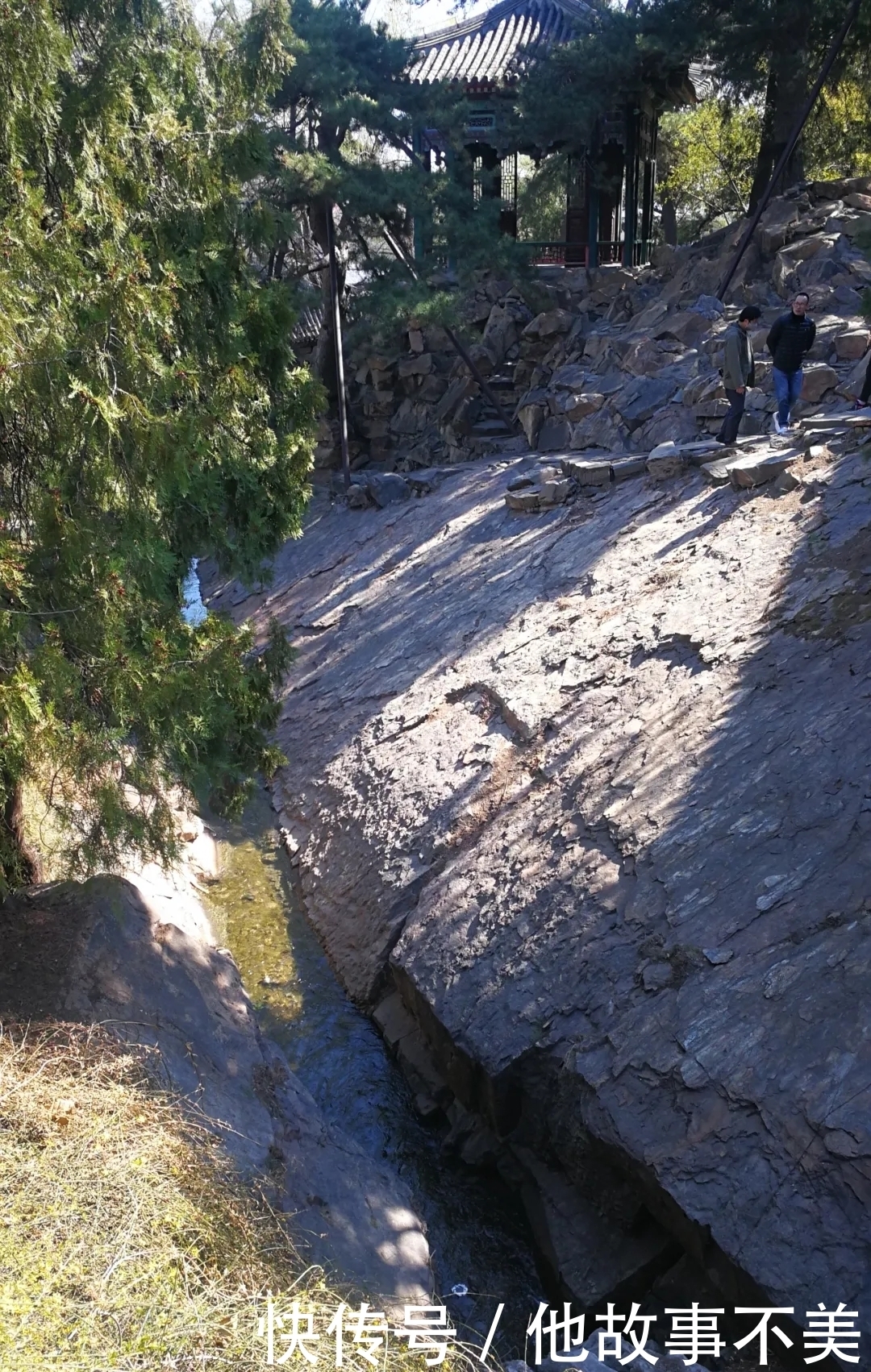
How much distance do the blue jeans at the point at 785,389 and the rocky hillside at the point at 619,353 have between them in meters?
1.02

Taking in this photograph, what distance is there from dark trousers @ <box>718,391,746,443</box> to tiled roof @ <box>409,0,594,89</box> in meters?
11.2

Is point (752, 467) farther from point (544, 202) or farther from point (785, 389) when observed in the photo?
point (544, 202)

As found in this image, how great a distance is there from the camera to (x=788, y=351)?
461 inches

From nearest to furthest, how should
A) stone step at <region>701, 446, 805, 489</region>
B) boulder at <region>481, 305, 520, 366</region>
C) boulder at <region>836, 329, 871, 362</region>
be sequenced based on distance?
stone step at <region>701, 446, 805, 489</region> → boulder at <region>836, 329, 871, 362</region> → boulder at <region>481, 305, 520, 366</region>

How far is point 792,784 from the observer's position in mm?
7070

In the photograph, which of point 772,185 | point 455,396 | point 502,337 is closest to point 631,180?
point 502,337

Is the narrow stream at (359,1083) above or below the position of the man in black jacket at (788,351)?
below

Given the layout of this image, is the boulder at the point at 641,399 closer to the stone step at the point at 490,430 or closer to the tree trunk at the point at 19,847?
the stone step at the point at 490,430

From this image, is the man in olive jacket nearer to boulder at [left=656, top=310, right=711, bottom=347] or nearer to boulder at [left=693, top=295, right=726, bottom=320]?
boulder at [left=656, top=310, right=711, bottom=347]

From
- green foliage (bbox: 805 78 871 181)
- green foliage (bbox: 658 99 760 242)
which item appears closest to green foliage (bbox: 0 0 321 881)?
green foliage (bbox: 805 78 871 181)

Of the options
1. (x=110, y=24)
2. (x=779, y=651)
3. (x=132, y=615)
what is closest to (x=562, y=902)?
(x=779, y=651)

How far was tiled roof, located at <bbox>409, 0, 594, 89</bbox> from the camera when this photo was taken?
2034 centimetres

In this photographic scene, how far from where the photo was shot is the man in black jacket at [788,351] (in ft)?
37.8

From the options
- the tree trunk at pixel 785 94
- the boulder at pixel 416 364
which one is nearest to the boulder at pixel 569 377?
the boulder at pixel 416 364
